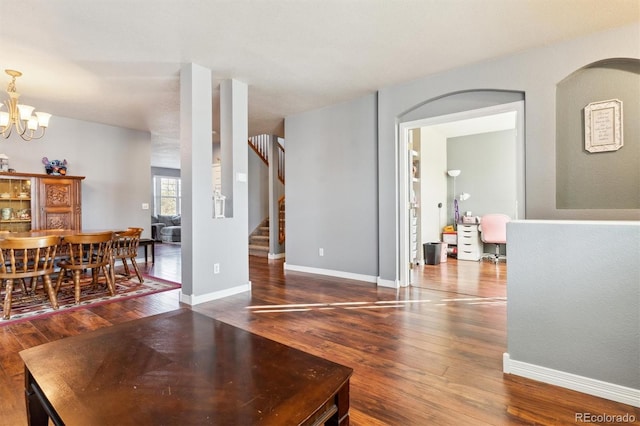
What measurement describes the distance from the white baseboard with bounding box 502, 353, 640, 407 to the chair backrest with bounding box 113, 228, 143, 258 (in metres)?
4.68

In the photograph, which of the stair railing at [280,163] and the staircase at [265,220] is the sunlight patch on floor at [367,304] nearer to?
the staircase at [265,220]

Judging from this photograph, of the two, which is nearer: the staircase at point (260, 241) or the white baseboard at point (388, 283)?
the white baseboard at point (388, 283)

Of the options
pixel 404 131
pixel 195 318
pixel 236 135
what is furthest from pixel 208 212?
pixel 404 131

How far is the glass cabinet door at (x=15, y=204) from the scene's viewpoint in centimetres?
471

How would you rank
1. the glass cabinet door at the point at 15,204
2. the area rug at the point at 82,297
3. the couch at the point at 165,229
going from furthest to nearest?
the couch at the point at 165,229 → the glass cabinet door at the point at 15,204 → the area rug at the point at 82,297

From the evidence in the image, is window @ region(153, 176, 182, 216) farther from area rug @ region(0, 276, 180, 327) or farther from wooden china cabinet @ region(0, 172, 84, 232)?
area rug @ region(0, 276, 180, 327)

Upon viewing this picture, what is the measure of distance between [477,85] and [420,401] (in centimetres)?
325

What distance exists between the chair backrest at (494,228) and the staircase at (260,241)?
179 inches

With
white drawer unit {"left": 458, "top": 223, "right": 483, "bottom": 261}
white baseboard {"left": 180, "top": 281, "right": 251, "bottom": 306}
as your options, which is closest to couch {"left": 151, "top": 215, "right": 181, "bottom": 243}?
white baseboard {"left": 180, "top": 281, "right": 251, "bottom": 306}

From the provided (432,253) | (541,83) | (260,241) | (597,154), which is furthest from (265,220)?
(597,154)

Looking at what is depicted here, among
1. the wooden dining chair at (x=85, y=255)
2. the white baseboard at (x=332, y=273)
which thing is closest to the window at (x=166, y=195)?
the white baseboard at (x=332, y=273)

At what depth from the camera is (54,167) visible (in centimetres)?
517

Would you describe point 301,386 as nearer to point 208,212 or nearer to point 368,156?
point 208,212

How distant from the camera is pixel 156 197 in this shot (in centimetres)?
1191
